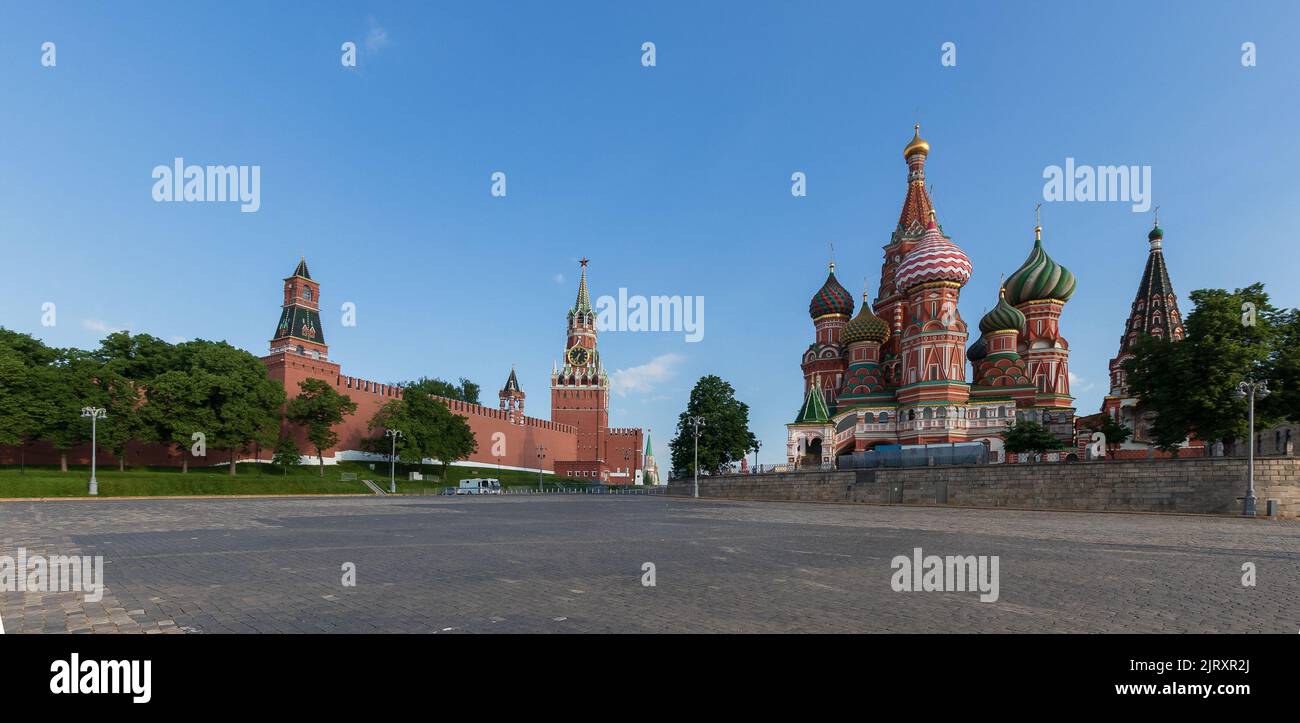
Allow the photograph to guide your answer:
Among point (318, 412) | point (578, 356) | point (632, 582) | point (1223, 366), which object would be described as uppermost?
point (578, 356)

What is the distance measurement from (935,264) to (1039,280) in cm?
1383

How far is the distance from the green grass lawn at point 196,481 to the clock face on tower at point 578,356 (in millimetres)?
39927

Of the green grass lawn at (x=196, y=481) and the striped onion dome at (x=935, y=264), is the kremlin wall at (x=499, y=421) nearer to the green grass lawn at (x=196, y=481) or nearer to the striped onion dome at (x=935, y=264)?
the green grass lawn at (x=196, y=481)

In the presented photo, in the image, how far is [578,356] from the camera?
98.6m

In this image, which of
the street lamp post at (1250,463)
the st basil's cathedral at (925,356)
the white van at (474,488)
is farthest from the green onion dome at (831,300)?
the street lamp post at (1250,463)

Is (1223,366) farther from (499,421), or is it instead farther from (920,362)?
(499,421)

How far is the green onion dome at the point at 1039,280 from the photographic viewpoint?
173 ft

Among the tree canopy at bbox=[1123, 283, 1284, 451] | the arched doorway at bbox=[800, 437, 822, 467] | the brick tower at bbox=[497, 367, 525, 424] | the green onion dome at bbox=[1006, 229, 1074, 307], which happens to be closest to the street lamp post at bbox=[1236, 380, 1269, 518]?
the tree canopy at bbox=[1123, 283, 1284, 451]

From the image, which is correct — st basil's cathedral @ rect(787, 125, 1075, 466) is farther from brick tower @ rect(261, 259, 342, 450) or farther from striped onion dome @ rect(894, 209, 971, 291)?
brick tower @ rect(261, 259, 342, 450)

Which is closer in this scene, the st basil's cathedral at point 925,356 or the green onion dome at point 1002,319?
the st basil's cathedral at point 925,356

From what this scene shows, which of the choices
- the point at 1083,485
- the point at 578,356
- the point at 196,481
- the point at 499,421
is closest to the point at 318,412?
the point at 196,481

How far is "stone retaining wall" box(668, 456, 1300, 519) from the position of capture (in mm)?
23656
